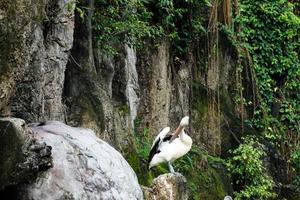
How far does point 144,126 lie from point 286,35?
Result: 180 inches

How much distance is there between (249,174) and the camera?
10633 millimetres

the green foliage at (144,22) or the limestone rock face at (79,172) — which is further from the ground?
the green foliage at (144,22)

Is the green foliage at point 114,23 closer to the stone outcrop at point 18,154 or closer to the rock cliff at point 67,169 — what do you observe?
the rock cliff at point 67,169

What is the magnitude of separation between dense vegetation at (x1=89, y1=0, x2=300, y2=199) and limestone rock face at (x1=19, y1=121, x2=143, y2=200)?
11.6ft

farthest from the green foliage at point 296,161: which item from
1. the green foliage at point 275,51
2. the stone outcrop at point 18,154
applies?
the stone outcrop at point 18,154

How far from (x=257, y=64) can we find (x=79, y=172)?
29.3 feet

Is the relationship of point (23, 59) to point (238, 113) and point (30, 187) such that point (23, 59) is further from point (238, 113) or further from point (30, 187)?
point (238, 113)

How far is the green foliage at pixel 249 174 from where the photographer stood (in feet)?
34.2

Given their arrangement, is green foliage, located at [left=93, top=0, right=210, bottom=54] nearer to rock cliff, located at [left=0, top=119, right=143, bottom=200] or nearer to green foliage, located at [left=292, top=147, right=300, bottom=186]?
rock cliff, located at [left=0, top=119, right=143, bottom=200]

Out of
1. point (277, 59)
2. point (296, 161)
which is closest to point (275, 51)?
point (277, 59)

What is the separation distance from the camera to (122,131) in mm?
7477

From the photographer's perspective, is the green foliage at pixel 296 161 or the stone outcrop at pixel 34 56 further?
the green foliage at pixel 296 161

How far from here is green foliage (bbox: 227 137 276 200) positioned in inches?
410

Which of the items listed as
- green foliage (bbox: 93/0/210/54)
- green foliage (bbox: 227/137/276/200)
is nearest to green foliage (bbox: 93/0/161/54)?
Result: green foliage (bbox: 93/0/210/54)
